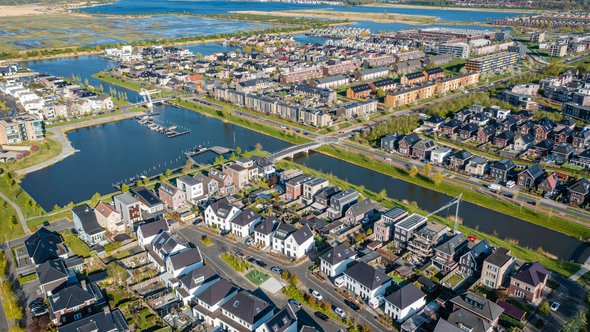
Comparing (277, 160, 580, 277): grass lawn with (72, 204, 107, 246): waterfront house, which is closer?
(277, 160, 580, 277): grass lawn

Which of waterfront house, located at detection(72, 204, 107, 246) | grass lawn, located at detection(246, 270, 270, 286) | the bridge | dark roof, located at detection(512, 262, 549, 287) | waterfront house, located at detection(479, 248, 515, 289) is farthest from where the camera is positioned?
the bridge

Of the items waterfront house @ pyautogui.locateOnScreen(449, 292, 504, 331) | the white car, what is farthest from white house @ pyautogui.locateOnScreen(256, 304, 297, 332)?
waterfront house @ pyautogui.locateOnScreen(449, 292, 504, 331)

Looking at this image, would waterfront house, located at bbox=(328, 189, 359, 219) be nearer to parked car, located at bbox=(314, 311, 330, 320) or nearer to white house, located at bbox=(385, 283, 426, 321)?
white house, located at bbox=(385, 283, 426, 321)

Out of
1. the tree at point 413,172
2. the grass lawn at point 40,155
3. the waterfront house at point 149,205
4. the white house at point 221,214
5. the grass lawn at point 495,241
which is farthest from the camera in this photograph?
the grass lawn at point 40,155

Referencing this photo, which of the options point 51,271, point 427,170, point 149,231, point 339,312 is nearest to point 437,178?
point 427,170

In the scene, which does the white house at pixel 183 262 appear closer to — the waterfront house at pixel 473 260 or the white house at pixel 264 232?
the white house at pixel 264 232

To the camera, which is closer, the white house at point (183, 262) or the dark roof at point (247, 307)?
the dark roof at point (247, 307)

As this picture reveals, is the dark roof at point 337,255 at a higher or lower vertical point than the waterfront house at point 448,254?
higher

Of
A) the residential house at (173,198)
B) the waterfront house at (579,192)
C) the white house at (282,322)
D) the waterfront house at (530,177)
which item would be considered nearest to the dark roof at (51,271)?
the residential house at (173,198)
